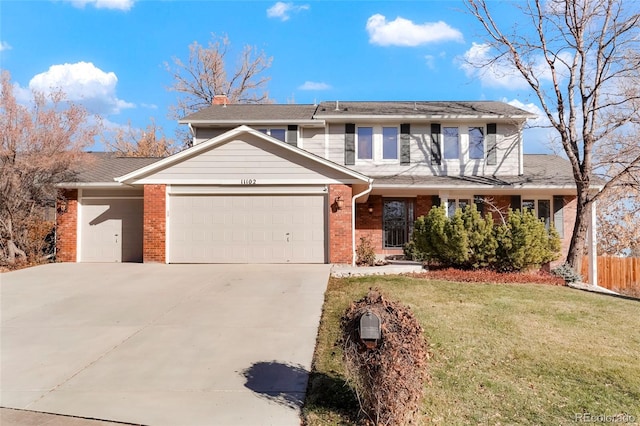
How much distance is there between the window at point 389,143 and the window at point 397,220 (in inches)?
69.9

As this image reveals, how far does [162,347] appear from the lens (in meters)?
5.81

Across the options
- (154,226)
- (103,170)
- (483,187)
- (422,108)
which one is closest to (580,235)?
(483,187)

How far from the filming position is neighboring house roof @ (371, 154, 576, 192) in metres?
14.4

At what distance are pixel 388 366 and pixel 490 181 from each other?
1288cm

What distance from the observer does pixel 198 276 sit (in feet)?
35.1

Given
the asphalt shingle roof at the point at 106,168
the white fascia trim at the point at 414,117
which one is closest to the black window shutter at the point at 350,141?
the white fascia trim at the point at 414,117

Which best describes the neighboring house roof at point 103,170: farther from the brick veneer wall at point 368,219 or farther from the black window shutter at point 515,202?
the black window shutter at point 515,202

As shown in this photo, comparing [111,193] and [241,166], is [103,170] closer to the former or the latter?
[111,193]

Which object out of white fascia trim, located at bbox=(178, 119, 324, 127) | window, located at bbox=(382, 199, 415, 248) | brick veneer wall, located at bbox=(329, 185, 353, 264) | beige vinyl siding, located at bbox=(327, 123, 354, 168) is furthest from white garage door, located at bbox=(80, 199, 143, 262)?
window, located at bbox=(382, 199, 415, 248)

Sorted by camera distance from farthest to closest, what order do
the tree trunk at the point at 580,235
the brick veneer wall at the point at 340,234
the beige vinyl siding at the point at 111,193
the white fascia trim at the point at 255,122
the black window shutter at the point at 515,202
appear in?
1. the black window shutter at the point at 515,202
2. the white fascia trim at the point at 255,122
3. the beige vinyl siding at the point at 111,193
4. the tree trunk at the point at 580,235
5. the brick veneer wall at the point at 340,234

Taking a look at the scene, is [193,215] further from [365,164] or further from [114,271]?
[365,164]

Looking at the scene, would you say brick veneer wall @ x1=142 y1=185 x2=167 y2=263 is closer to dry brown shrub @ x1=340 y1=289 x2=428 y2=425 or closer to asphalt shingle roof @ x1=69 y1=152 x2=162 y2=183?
asphalt shingle roof @ x1=69 y1=152 x2=162 y2=183

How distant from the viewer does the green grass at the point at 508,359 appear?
13.6ft

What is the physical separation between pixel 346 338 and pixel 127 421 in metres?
2.25
